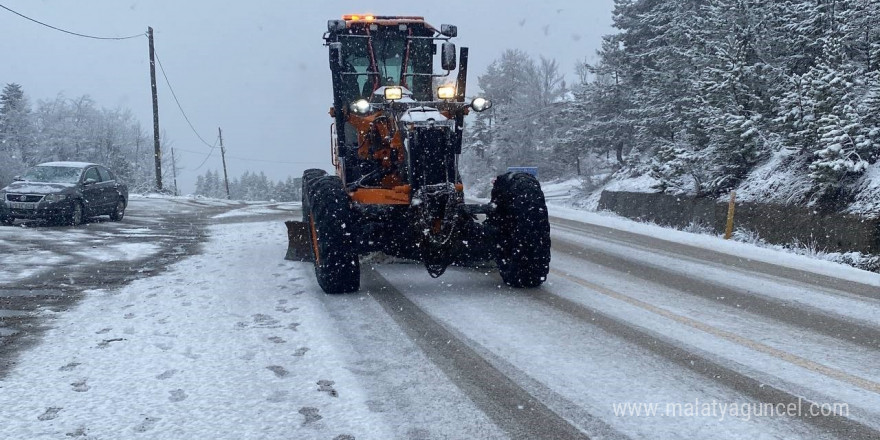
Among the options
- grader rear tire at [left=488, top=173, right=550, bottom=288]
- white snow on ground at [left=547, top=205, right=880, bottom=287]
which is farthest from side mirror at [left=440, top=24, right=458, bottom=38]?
white snow on ground at [left=547, top=205, right=880, bottom=287]

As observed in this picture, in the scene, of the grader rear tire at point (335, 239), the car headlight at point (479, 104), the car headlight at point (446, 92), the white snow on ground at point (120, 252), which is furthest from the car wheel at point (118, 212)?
the car headlight at point (479, 104)

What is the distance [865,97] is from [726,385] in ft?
34.2

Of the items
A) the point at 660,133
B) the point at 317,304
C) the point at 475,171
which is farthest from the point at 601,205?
the point at 475,171

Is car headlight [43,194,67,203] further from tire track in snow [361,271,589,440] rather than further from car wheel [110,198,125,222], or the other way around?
tire track in snow [361,271,589,440]

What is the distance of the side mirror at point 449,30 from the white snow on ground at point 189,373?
142 inches

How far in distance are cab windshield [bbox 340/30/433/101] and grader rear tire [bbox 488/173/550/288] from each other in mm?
2286

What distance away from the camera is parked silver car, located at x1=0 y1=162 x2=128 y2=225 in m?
14.5

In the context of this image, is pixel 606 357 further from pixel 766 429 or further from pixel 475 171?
pixel 475 171

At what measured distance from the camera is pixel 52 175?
51.5 feet

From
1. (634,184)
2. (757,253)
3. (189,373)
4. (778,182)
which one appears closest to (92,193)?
(189,373)

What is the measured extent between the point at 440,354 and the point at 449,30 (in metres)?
4.87

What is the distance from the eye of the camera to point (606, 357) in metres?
4.38

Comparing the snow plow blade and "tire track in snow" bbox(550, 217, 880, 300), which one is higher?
the snow plow blade

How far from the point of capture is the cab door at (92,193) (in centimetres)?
1559
